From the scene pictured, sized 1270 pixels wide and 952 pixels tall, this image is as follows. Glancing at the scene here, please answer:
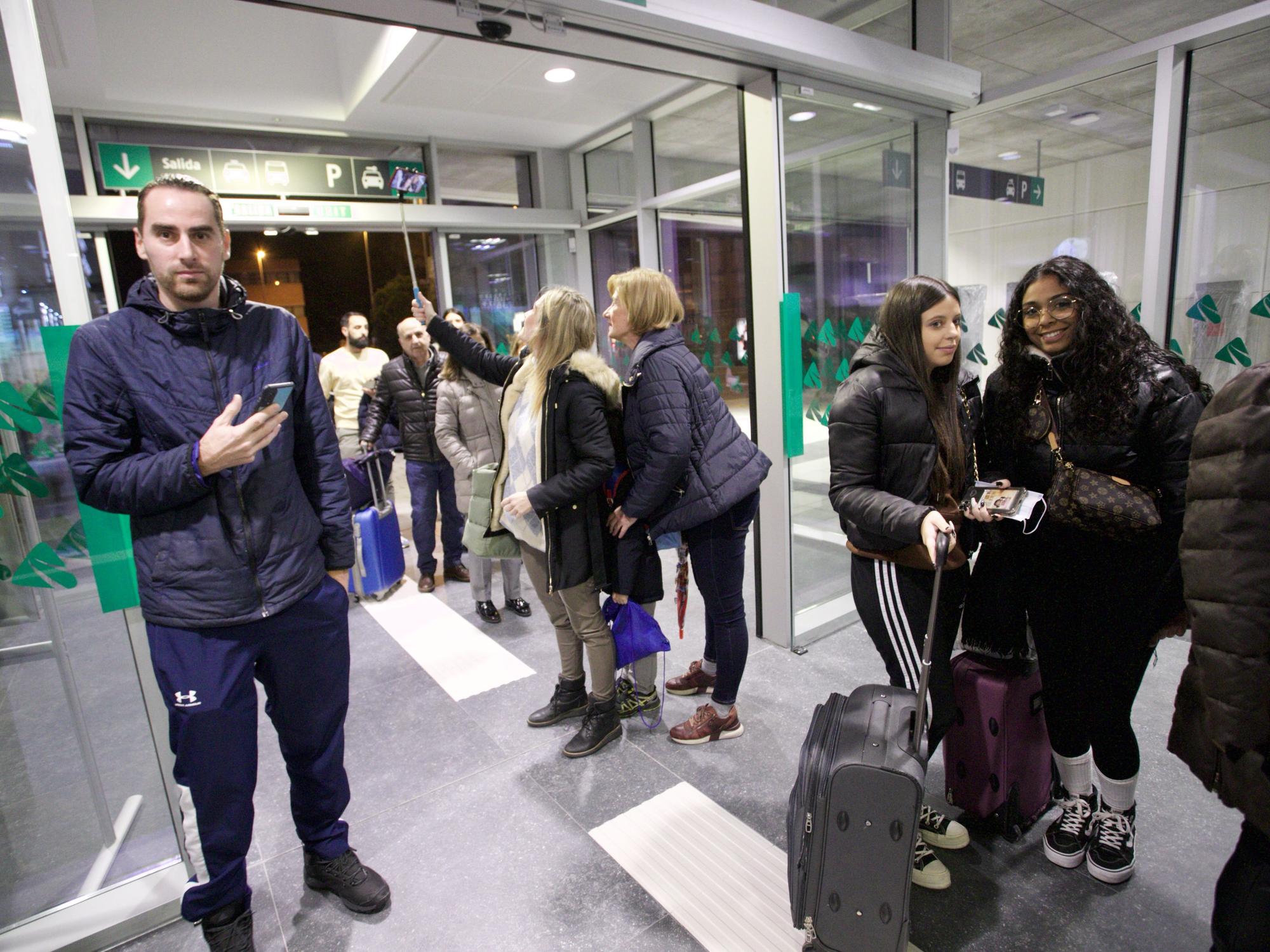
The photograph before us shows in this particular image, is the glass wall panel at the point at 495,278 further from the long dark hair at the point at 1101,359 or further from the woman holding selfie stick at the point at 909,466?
the long dark hair at the point at 1101,359

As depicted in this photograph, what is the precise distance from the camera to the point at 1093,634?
70.7 inches

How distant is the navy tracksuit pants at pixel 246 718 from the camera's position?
161cm

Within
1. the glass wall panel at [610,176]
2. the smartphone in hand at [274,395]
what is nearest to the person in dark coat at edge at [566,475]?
the smartphone in hand at [274,395]

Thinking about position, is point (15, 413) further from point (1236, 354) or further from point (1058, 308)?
point (1236, 354)

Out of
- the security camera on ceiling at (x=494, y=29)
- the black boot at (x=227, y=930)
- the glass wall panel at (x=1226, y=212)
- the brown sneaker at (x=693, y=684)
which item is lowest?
the brown sneaker at (x=693, y=684)

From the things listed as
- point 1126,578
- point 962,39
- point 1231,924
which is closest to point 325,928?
point 1231,924

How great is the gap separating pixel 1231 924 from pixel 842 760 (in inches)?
25.0

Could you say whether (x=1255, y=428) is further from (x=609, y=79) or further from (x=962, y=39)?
(x=609, y=79)

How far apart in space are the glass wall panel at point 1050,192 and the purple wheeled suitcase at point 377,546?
3446mm

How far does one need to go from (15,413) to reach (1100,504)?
2.66m

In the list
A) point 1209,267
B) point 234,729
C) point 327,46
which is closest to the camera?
point 234,729

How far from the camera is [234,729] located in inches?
65.3

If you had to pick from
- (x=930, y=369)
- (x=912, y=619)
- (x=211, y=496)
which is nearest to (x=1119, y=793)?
(x=912, y=619)

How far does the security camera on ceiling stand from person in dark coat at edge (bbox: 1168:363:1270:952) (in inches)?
Result: 81.5
